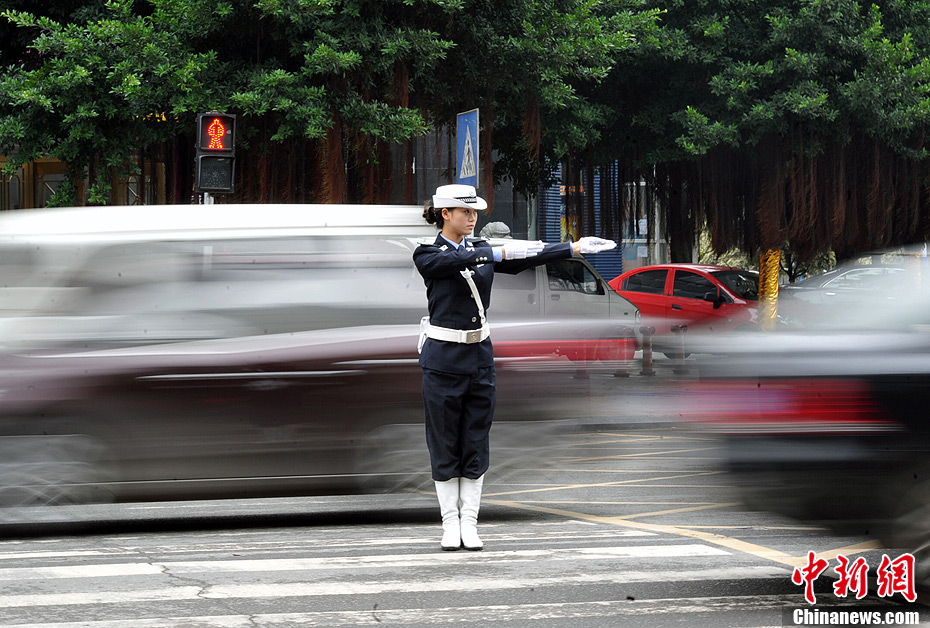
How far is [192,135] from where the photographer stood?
56.1 feet

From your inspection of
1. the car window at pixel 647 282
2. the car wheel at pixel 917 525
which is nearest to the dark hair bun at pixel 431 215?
the car wheel at pixel 917 525

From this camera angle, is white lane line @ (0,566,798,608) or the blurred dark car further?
the blurred dark car

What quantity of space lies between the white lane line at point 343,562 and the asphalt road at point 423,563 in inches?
0.5

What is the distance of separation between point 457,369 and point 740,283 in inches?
592

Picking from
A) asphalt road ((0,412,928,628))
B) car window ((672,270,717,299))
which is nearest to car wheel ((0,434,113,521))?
asphalt road ((0,412,928,628))

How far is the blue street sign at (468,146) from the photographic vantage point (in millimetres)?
12312

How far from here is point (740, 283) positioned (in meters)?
20.7

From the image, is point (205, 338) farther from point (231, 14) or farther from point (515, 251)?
point (231, 14)

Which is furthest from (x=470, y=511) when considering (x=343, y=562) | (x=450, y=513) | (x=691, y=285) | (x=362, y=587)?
(x=691, y=285)

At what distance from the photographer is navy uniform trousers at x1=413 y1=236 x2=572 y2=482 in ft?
20.8

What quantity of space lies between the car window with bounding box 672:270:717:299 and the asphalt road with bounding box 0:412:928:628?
12200mm

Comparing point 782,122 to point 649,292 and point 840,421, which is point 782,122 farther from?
point 840,421
